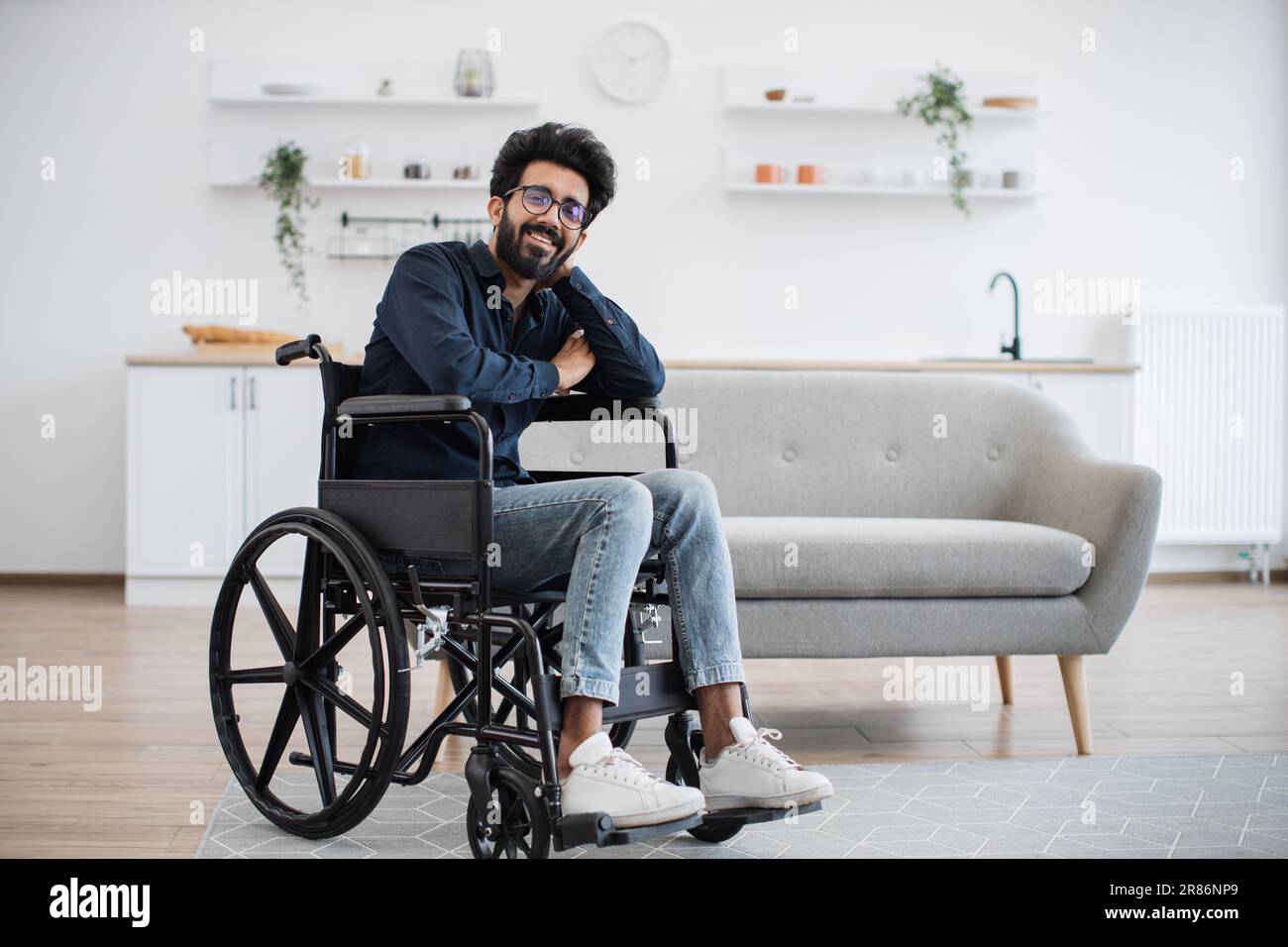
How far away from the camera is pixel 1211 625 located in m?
3.95

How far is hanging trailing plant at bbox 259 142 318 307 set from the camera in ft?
15.3

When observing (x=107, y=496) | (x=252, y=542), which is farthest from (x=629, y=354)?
(x=107, y=496)

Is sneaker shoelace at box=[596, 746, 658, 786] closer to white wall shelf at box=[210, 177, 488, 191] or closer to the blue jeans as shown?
the blue jeans

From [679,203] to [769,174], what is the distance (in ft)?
1.23

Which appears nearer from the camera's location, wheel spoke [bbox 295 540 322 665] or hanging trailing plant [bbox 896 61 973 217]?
wheel spoke [bbox 295 540 322 665]

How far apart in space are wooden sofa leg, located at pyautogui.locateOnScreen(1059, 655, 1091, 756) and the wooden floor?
0.06 metres

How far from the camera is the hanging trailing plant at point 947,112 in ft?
15.8

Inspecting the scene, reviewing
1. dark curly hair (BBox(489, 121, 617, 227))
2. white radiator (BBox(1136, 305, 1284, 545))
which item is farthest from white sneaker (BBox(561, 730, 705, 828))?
white radiator (BBox(1136, 305, 1284, 545))

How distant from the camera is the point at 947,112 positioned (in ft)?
16.1

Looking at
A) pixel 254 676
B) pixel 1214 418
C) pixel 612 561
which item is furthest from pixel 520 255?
pixel 1214 418

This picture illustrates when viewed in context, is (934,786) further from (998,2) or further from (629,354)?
(998,2)

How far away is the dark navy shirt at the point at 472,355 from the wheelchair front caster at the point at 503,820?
0.44 m

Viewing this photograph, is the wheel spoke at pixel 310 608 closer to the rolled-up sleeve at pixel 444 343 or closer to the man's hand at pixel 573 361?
the rolled-up sleeve at pixel 444 343
